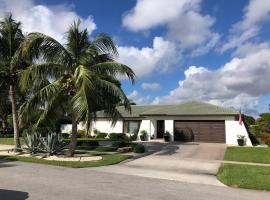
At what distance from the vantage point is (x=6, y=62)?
20328 mm

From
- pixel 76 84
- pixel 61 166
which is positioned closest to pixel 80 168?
pixel 61 166

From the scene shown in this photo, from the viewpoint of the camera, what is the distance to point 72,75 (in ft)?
59.1

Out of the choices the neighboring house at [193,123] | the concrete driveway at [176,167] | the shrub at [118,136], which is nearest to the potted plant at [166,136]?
the neighboring house at [193,123]

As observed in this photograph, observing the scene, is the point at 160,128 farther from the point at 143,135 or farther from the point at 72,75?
the point at 72,75

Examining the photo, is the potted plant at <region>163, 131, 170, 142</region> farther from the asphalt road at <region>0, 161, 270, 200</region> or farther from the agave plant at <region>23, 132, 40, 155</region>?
the asphalt road at <region>0, 161, 270, 200</region>

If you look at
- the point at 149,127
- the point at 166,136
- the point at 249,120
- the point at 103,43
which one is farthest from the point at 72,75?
the point at 249,120

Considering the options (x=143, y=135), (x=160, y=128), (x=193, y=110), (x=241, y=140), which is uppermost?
(x=193, y=110)

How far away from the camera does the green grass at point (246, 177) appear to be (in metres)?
10.8

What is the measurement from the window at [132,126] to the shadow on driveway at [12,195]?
26214 mm

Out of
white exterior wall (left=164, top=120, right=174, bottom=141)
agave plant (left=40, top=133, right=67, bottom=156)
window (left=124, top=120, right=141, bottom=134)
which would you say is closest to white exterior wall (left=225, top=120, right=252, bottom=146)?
white exterior wall (left=164, top=120, right=174, bottom=141)

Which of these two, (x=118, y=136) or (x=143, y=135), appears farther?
(x=118, y=136)

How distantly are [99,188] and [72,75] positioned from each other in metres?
9.47

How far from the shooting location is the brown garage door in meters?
28.8

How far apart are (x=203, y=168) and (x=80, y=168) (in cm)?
576
